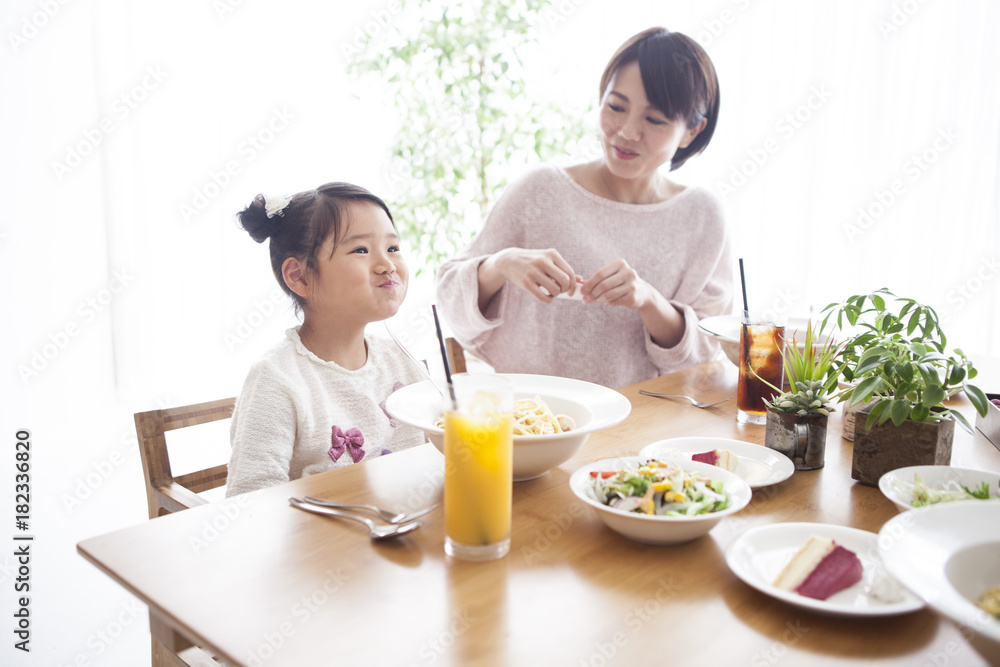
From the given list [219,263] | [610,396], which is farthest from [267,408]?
[219,263]

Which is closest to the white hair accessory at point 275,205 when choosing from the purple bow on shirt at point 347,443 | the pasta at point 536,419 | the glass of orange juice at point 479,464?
the purple bow on shirt at point 347,443

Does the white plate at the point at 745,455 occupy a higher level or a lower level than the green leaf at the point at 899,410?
lower

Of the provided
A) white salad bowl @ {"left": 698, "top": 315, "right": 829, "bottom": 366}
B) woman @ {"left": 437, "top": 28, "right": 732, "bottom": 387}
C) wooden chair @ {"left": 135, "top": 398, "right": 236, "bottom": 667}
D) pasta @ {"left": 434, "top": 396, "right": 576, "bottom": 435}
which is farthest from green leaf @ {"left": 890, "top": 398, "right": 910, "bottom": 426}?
wooden chair @ {"left": 135, "top": 398, "right": 236, "bottom": 667}

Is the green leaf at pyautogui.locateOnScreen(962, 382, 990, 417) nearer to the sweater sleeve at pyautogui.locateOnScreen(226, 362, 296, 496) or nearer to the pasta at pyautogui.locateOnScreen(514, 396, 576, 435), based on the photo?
the pasta at pyautogui.locateOnScreen(514, 396, 576, 435)

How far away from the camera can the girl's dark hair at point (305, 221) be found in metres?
1.43

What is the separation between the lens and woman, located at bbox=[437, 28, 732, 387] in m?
1.82

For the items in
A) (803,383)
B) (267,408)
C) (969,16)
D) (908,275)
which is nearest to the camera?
(803,383)

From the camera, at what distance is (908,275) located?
3076mm

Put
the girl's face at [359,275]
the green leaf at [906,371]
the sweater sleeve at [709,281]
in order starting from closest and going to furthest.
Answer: the green leaf at [906,371] < the girl's face at [359,275] < the sweater sleeve at [709,281]

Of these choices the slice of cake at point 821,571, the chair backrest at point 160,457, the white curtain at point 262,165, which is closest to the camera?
the slice of cake at point 821,571

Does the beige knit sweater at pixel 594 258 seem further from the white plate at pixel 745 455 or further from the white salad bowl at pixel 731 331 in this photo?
the white plate at pixel 745 455

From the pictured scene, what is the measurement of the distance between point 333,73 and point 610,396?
3.27 m

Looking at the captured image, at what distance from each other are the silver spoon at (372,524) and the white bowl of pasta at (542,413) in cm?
13

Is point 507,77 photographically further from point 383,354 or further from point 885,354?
point 885,354
